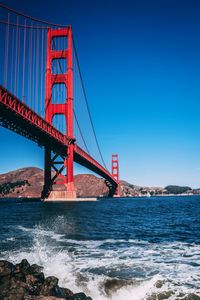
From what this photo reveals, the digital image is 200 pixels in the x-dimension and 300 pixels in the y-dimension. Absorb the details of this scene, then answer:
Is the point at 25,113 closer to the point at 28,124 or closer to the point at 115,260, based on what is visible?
the point at 28,124

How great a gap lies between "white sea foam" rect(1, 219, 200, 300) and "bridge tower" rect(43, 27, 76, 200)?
34.7m

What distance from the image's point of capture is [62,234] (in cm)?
1445

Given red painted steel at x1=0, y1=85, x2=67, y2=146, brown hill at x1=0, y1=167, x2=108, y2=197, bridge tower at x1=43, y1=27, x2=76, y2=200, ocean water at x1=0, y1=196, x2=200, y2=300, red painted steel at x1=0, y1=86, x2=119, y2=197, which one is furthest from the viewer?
brown hill at x1=0, y1=167, x2=108, y2=197

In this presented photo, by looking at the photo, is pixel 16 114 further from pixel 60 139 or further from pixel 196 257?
pixel 196 257

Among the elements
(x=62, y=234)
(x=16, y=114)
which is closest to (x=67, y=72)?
(x=16, y=114)

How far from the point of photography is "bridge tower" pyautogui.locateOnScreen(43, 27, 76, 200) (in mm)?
47438

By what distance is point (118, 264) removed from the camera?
8.60 meters

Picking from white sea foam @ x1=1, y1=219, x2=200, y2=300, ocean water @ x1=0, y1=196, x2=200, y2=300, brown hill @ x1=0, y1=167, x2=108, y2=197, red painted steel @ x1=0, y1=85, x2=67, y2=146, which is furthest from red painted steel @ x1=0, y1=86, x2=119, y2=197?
brown hill @ x1=0, y1=167, x2=108, y2=197

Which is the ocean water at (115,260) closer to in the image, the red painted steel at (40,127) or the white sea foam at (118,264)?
the white sea foam at (118,264)

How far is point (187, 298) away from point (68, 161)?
137 feet

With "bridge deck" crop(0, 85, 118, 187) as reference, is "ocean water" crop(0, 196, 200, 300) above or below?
below

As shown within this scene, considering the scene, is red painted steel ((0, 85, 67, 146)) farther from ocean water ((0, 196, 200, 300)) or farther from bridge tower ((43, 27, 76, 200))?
ocean water ((0, 196, 200, 300))

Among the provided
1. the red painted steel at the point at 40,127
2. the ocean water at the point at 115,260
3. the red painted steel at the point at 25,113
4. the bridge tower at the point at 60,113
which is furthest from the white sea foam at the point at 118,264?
the bridge tower at the point at 60,113

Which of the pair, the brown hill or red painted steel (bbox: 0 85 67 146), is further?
the brown hill
